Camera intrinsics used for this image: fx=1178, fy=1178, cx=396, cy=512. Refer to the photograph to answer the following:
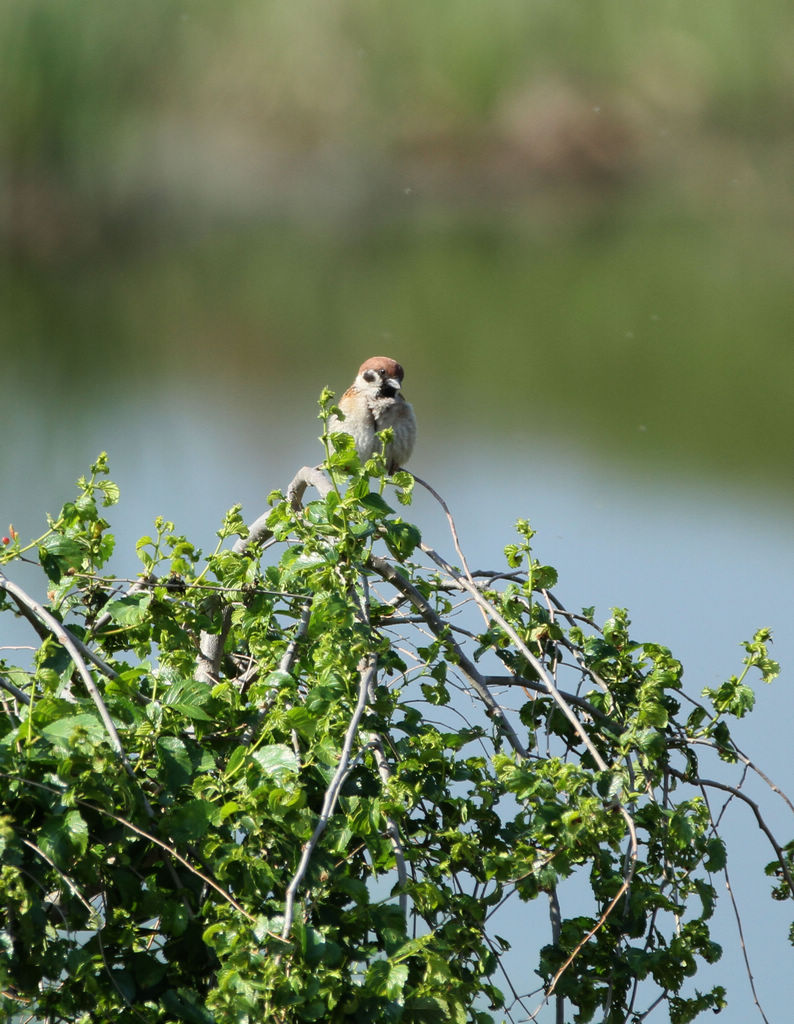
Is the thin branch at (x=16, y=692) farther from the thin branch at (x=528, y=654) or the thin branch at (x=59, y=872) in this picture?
the thin branch at (x=528, y=654)

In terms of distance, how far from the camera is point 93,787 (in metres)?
1.13

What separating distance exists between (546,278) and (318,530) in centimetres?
751

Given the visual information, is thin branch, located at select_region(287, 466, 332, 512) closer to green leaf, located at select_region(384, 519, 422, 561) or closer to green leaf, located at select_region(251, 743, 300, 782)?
green leaf, located at select_region(384, 519, 422, 561)

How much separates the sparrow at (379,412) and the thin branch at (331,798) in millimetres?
1634

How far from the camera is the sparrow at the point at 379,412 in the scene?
2.90 m

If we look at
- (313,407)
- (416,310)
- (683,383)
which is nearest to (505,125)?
(416,310)

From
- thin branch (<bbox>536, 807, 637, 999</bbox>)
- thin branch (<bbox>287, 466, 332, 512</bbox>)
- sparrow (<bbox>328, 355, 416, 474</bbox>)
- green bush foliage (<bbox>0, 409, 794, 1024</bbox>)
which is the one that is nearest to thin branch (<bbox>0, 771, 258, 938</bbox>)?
green bush foliage (<bbox>0, 409, 794, 1024</bbox>)

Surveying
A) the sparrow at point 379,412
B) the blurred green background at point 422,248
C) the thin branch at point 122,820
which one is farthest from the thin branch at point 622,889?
the blurred green background at point 422,248

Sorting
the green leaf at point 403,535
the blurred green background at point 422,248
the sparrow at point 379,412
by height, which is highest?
the blurred green background at point 422,248

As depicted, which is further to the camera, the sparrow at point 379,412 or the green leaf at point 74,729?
the sparrow at point 379,412

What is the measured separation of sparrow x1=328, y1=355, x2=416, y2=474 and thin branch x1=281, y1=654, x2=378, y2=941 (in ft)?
5.36

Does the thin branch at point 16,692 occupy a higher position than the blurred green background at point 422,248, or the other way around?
the blurred green background at point 422,248

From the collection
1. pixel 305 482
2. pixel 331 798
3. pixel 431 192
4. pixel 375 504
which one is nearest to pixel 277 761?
pixel 331 798

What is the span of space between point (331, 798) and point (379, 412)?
182 cm
